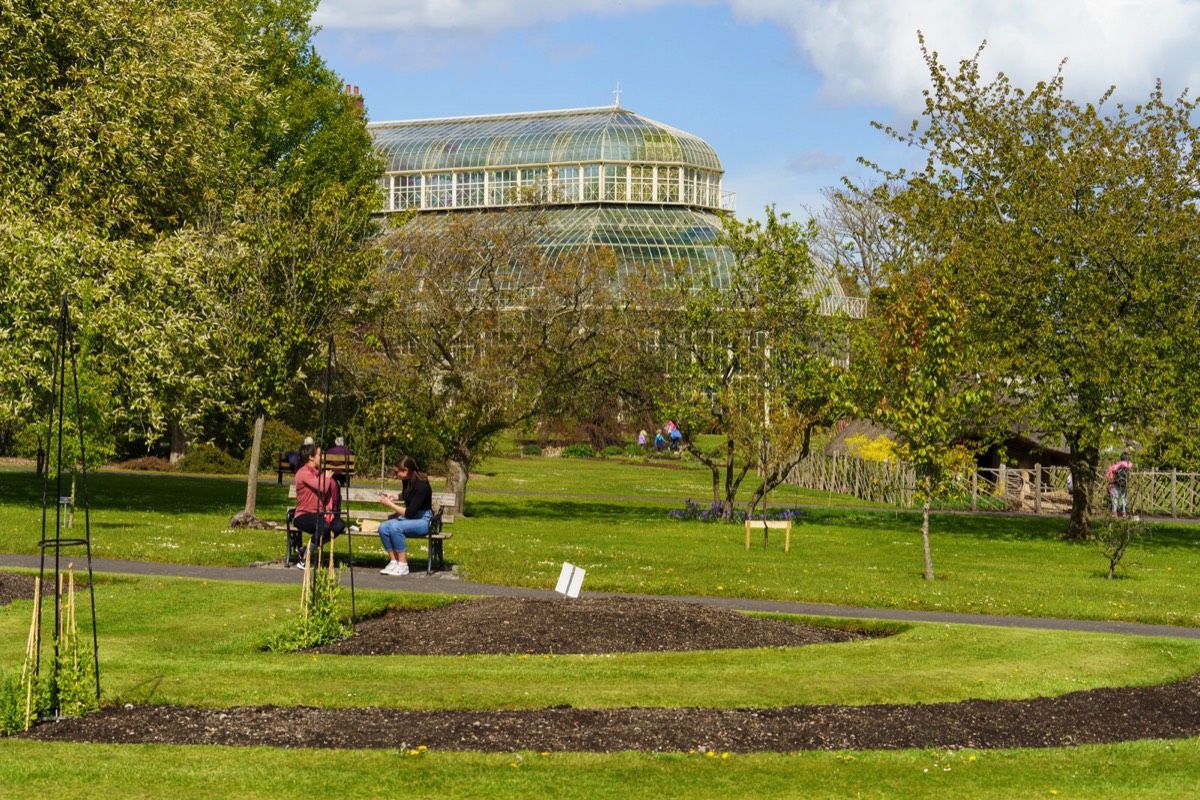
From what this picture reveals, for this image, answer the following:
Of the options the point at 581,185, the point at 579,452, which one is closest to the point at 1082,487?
the point at 579,452

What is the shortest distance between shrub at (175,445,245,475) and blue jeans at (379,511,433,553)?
2657 cm

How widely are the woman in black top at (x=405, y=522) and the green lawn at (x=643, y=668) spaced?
42.3 inches

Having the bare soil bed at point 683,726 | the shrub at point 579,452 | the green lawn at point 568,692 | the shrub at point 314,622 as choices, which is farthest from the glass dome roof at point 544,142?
the bare soil bed at point 683,726

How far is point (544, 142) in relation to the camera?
8675 cm

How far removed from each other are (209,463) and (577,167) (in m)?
44.1

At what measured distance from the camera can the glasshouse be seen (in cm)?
8300

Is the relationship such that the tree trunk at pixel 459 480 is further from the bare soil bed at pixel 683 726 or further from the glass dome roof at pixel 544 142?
the glass dome roof at pixel 544 142

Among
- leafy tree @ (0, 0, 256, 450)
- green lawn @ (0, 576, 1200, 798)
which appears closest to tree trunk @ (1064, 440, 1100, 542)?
green lawn @ (0, 576, 1200, 798)

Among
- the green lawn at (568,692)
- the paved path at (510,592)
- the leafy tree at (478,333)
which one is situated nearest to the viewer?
the green lawn at (568,692)

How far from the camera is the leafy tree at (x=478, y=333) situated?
102 ft

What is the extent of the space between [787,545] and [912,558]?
87.9 inches

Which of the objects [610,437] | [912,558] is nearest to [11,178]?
[912,558]

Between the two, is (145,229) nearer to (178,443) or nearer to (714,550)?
(714,550)

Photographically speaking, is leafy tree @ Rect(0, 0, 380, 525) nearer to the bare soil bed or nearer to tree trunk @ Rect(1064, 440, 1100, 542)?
the bare soil bed
